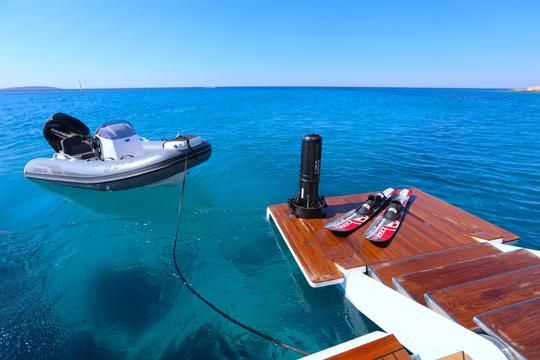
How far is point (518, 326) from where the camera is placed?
6.66 ft

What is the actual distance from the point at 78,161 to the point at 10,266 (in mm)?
3410

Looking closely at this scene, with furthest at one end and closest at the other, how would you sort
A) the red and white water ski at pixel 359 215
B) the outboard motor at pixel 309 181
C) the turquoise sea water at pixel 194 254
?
the red and white water ski at pixel 359 215, the outboard motor at pixel 309 181, the turquoise sea water at pixel 194 254

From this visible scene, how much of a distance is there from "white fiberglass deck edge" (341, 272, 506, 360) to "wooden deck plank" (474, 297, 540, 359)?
0.15 m

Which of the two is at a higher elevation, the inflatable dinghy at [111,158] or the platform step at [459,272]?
the inflatable dinghy at [111,158]

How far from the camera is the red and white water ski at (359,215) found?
4.30 m

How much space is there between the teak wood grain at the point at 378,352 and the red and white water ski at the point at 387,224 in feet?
7.30

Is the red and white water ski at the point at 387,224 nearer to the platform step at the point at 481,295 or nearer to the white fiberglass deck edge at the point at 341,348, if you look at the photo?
the platform step at the point at 481,295

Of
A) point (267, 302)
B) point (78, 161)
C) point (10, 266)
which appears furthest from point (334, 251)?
point (78, 161)

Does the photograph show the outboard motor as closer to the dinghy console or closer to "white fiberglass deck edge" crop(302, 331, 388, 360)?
"white fiberglass deck edge" crop(302, 331, 388, 360)

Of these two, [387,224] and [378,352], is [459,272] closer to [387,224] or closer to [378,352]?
[387,224]

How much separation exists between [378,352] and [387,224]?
2876 mm

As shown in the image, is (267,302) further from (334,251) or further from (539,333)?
(539,333)

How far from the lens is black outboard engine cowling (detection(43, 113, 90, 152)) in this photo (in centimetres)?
744

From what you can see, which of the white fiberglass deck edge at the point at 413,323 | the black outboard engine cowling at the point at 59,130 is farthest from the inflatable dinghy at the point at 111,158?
the white fiberglass deck edge at the point at 413,323
